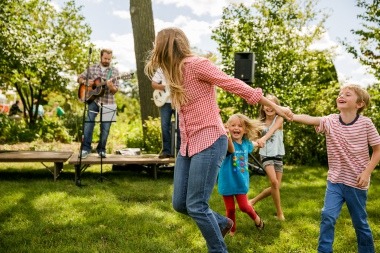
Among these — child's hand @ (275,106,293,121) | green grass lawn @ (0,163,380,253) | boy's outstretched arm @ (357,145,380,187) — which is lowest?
green grass lawn @ (0,163,380,253)

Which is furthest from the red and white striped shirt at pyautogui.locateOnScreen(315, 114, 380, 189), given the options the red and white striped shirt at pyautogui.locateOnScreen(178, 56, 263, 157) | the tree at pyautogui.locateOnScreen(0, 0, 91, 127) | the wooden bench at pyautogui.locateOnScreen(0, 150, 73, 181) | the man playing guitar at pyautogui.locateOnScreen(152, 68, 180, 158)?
the tree at pyautogui.locateOnScreen(0, 0, 91, 127)

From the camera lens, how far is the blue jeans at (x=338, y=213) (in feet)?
11.5

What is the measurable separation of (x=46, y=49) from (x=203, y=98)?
1156 cm

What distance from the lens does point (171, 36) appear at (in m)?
3.19

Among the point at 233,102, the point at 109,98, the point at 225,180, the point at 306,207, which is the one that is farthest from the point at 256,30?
the point at 225,180

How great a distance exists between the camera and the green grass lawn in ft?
14.0

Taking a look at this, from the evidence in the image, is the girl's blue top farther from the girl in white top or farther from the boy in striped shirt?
the boy in striped shirt

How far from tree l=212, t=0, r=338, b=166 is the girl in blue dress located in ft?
18.4

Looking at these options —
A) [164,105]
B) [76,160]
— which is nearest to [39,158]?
[76,160]

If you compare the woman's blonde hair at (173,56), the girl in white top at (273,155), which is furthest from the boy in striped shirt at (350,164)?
the girl in white top at (273,155)

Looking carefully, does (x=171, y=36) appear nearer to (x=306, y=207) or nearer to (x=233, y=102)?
(x=306, y=207)

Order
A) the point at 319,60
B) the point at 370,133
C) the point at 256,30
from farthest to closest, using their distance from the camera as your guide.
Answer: the point at 319,60 < the point at 256,30 < the point at 370,133

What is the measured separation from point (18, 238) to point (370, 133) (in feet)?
10.9

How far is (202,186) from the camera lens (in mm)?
3174
